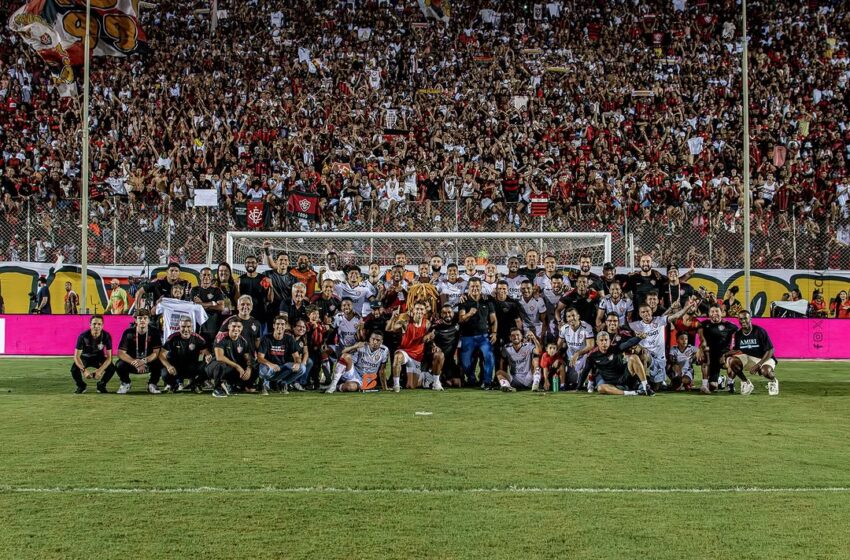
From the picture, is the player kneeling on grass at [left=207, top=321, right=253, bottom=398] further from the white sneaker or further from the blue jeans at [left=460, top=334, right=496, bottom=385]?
the white sneaker

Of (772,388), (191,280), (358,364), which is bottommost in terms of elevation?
(772,388)

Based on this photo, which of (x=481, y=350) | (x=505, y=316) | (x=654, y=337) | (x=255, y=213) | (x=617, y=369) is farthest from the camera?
(x=255, y=213)

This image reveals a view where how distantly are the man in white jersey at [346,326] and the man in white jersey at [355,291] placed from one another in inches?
22.0

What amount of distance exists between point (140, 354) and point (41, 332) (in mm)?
7817

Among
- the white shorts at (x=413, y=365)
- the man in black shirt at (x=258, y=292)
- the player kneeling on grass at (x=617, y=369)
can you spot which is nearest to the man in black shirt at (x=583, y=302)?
the player kneeling on grass at (x=617, y=369)

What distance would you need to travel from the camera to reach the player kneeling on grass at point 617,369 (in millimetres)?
13930

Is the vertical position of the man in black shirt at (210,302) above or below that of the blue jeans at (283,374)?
above

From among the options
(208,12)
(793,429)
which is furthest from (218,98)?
(793,429)

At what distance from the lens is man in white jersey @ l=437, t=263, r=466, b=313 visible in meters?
15.3

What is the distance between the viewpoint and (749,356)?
14523mm

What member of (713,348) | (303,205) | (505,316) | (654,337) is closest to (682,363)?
(713,348)

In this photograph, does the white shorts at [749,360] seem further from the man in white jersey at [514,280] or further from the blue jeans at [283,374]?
the blue jeans at [283,374]

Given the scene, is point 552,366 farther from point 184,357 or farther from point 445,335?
point 184,357

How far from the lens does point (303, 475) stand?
7730 millimetres
